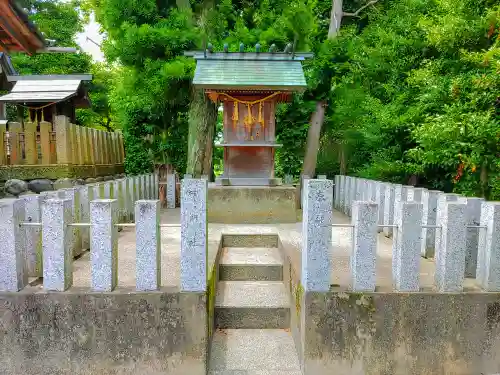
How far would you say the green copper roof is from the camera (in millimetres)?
6746

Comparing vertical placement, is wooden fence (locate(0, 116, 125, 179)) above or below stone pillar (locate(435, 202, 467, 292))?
above

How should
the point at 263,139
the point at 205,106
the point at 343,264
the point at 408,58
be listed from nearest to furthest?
the point at 343,264
the point at 263,139
the point at 408,58
the point at 205,106

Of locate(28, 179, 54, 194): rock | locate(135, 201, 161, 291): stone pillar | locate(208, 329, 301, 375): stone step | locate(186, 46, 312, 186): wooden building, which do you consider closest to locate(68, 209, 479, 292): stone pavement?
locate(135, 201, 161, 291): stone pillar

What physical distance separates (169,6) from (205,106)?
130 inches

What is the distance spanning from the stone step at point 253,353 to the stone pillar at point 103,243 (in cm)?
129

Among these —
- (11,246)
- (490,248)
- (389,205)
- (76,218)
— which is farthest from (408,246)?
(76,218)

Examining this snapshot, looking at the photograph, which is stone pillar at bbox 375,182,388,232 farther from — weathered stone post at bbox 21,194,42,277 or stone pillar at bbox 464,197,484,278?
weathered stone post at bbox 21,194,42,277

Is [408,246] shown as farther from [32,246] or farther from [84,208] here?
[84,208]

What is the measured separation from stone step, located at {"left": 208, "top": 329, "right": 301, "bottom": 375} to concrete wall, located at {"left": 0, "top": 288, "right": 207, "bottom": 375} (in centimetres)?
38

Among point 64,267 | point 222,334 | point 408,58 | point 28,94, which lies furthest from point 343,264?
point 28,94

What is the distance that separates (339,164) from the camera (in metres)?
13.7

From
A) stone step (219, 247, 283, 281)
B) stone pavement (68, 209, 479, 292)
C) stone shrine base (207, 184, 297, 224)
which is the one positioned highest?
stone shrine base (207, 184, 297, 224)

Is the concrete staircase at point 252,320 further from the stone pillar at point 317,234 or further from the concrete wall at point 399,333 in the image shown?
the stone pillar at point 317,234

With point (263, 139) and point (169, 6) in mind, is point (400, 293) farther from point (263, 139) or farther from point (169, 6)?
point (169, 6)
